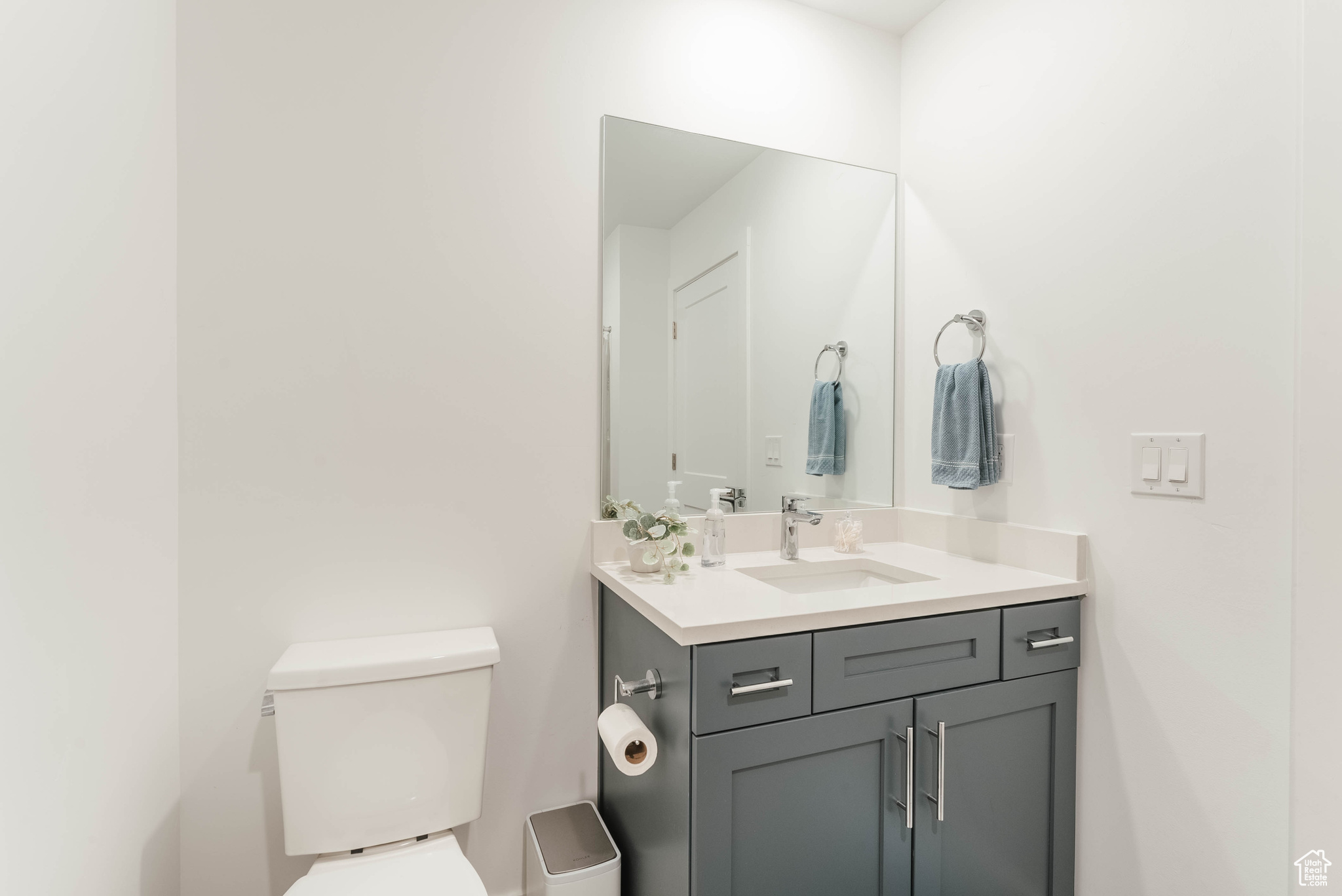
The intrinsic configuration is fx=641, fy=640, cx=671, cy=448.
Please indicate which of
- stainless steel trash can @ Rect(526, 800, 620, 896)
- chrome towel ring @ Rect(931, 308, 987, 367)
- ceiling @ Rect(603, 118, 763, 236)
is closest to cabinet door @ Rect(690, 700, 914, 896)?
stainless steel trash can @ Rect(526, 800, 620, 896)

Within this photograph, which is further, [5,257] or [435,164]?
[435,164]

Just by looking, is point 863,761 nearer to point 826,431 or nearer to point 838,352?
point 826,431

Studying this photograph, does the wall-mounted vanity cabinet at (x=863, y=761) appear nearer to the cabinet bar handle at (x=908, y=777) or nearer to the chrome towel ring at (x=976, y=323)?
the cabinet bar handle at (x=908, y=777)

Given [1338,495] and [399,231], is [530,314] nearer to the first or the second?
[399,231]

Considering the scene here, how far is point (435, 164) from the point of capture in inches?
56.9

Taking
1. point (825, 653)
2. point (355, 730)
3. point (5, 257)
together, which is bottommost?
point (355, 730)

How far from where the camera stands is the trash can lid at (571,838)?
4.50 ft

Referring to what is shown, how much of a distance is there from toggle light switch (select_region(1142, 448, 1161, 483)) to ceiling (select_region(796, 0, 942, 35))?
4.43ft

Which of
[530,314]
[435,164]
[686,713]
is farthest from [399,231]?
[686,713]

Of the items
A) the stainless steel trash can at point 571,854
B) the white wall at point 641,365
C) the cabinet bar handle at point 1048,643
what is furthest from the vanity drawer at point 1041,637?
the stainless steel trash can at point 571,854

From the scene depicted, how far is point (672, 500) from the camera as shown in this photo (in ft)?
5.31

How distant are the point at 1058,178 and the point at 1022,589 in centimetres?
90

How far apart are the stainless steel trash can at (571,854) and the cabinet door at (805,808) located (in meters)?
0.38

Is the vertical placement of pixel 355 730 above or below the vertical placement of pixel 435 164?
below
